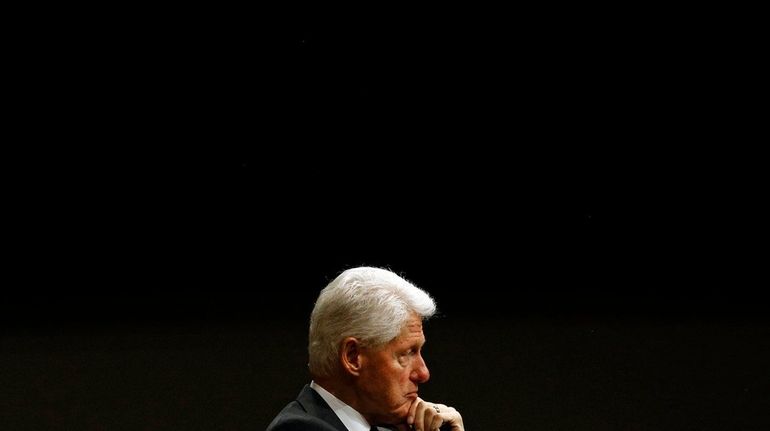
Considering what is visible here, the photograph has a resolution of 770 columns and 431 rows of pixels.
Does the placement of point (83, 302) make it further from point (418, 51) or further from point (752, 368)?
point (752, 368)

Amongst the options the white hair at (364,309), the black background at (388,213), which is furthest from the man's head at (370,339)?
the black background at (388,213)

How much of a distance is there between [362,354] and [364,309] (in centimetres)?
8

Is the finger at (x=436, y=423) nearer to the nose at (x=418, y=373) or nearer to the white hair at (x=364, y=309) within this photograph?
the nose at (x=418, y=373)

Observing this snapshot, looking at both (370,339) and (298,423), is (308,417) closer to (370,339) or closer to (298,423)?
(298,423)

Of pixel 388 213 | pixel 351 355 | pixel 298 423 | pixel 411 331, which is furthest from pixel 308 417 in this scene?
pixel 388 213

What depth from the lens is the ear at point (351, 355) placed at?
1.63 m

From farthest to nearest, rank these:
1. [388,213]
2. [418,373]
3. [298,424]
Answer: [388,213] → [418,373] → [298,424]

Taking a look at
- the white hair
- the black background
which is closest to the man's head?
the white hair

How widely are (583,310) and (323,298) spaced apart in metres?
1.57

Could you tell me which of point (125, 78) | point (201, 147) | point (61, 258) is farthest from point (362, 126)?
point (61, 258)

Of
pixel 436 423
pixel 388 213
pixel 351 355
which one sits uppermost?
pixel 388 213

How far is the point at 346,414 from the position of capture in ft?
5.47

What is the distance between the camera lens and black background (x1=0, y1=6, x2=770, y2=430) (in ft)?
9.18

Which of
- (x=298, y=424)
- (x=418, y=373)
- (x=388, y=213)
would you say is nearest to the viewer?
(x=298, y=424)
